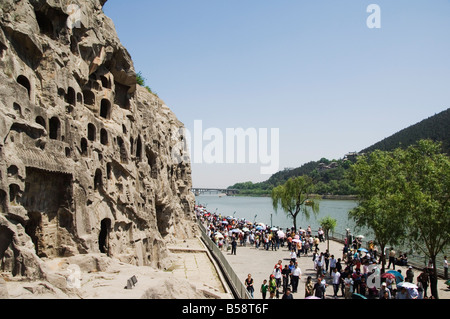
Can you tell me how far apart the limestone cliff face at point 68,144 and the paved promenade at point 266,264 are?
5548 mm

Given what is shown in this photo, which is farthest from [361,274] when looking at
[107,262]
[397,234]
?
[107,262]

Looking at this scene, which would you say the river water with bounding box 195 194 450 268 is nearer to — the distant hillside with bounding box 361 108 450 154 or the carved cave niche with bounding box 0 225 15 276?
the carved cave niche with bounding box 0 225 15 276

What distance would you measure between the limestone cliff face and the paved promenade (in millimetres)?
5548

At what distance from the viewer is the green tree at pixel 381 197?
19.9 metres

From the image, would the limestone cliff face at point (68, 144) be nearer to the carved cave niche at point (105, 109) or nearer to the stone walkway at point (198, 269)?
the carved cave niche at point (105, 109)

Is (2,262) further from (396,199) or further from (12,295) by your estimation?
(396,199)

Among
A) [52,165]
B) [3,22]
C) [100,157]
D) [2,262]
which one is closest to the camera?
[2,262]

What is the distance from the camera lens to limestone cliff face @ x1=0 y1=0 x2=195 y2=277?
12.5 metres

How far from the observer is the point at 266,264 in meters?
24.2

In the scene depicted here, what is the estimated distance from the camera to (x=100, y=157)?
1902 cm

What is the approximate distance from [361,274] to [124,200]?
13147 mm

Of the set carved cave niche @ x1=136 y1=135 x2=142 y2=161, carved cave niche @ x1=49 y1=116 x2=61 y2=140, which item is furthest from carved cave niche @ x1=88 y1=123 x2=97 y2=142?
carved cave niche @ x1=136 y1=135 x2=142 y2=161

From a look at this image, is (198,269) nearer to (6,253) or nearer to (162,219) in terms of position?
(162,219)

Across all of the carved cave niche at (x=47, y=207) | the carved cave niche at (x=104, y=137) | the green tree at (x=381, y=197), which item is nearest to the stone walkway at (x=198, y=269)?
the carved cave niche at (x=47, y=207)
